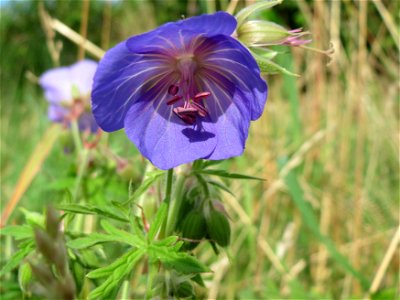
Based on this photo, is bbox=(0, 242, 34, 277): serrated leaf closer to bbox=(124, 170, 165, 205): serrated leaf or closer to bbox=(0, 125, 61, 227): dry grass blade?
bbox=(124, 170, 165, 205): serrated leaf

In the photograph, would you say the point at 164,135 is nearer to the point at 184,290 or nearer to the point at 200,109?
the point at 200,109

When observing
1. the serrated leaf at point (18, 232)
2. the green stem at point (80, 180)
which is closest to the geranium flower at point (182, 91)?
the serrated leaf at point (18, 232)

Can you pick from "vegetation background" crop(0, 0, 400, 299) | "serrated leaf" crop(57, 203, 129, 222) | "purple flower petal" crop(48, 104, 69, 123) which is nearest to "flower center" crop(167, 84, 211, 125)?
"serrated leaf" crop(57, 203, 129, 222)

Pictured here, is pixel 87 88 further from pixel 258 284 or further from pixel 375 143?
pixel 375 143

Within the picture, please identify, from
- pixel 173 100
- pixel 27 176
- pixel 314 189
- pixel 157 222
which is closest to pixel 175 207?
pixel 157 222

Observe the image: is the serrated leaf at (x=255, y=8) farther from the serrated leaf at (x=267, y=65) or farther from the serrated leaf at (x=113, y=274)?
the serrated leaf at (x=113, y=274)


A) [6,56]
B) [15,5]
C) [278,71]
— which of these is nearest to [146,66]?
[278,71]

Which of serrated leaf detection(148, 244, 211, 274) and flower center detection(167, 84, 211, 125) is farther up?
flower center detection(167, 84, 211, 125)
